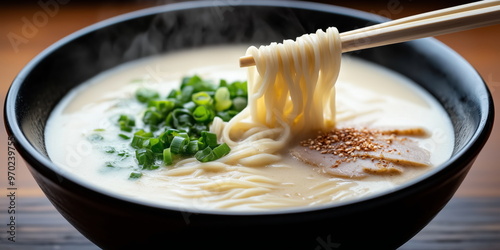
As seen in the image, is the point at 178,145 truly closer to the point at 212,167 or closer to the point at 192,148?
the point at 192,148

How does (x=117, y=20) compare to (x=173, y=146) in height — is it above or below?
above

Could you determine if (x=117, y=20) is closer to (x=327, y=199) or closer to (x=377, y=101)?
(x=377, y=101)

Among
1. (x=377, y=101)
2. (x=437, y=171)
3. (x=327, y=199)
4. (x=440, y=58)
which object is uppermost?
(x=440, y=58)

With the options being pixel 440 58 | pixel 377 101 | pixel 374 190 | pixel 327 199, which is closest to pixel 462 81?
pixel 440 58

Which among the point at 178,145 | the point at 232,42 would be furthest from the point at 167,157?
the point at 232,42

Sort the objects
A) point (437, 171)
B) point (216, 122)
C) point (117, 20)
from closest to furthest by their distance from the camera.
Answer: point (437, 171) < point (216, 122) < point (117, 20)

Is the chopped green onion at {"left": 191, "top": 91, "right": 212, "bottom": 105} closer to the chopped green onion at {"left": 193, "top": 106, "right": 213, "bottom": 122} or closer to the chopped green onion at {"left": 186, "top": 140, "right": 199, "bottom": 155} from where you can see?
the chopped green onion at {"left": 193, "top": 106, "right": 213, "bottom": 122}

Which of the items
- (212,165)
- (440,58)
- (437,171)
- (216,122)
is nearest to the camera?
(437,171)

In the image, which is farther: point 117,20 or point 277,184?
point 117,20

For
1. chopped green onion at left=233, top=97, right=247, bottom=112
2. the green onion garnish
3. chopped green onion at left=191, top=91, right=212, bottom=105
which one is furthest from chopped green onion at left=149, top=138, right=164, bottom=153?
chopped green onion at left=233, top=97, right=247, bottom=112
